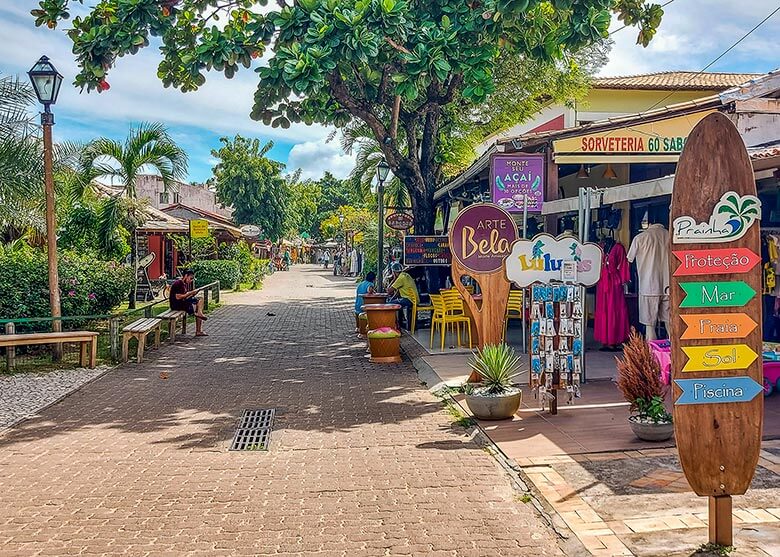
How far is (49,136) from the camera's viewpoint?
36.1ft

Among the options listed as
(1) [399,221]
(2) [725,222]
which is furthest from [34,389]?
(1) [399,221]

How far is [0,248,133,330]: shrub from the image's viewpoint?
1155 centimetres

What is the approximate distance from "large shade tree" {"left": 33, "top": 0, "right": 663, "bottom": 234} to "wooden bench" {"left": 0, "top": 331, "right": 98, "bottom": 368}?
447 cm

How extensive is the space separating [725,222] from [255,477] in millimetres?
3893

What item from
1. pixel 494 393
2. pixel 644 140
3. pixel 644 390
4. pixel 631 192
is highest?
pixel 644 140

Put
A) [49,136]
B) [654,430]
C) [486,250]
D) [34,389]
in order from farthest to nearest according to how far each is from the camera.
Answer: [49,136]
[34,389]
[486,250]
[654,430]

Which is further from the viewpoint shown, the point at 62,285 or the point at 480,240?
the point at 62,285

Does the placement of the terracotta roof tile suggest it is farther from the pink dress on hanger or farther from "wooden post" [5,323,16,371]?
"wooden post" [5,323,16,371]

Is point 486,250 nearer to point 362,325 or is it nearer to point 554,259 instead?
point 554,259

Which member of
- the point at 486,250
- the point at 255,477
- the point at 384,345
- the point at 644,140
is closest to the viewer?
the point at 255,477

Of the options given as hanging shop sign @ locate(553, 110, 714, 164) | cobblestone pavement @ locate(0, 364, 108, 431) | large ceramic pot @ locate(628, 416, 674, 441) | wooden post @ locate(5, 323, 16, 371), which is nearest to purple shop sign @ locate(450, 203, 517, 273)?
hanging shop sign @ locate(553, 110, 714, 164)

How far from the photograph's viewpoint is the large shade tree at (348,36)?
1067 cm

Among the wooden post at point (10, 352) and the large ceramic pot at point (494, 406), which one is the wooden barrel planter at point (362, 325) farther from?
the large ceramic pot at point (494, 406)

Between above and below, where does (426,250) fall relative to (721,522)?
above
